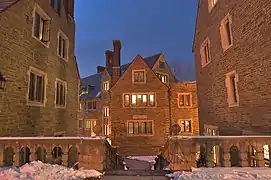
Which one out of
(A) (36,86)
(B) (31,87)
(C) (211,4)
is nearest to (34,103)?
(B) (31,87)

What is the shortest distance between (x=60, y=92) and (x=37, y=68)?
10.6ft

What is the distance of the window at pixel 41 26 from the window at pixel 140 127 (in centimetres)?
1487

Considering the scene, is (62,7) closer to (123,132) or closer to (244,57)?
(244,57)

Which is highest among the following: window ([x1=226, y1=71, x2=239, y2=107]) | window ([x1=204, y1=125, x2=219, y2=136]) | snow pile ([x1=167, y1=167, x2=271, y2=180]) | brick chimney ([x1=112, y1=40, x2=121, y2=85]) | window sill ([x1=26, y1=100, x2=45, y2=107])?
brick chimney ([x1=112, y1=40, x2=121, y2=85])

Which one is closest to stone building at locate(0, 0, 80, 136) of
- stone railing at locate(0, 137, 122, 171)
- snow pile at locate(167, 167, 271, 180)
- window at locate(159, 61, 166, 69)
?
stone railing at locate(0, 137, 122, 171)

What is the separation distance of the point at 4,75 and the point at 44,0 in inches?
217

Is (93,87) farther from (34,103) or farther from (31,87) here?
(34,103)

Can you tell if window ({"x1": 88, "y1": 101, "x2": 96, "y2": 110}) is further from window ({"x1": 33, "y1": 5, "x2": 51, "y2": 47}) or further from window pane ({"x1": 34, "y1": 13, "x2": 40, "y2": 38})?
window pane ({"x1": 34, "y1": 13, "x2": 40, "y2": 38})

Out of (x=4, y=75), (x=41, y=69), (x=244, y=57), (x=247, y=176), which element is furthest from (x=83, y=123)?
(x=247, y=176)

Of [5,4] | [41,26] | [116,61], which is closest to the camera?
[5,4]

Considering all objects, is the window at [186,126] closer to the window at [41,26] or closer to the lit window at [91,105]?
the lit window at [91,105]

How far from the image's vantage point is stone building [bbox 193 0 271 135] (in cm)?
793

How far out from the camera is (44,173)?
520 centimetres

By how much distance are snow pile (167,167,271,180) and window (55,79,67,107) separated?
988 cm
